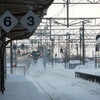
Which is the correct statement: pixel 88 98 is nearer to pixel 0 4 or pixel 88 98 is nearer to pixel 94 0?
pixel 0 4

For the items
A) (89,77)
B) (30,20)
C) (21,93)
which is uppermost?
(30,20)

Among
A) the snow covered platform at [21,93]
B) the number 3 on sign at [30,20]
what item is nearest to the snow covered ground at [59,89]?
the snow covered platform at [21,93]

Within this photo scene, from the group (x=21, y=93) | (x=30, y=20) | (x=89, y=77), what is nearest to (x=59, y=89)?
(x=21, y=93)

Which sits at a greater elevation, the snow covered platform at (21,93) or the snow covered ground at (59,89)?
the snow covered platform at (21,93)

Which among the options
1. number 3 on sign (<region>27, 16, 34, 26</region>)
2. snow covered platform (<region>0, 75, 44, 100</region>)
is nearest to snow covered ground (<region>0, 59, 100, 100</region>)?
snow covered platform (<region>0, 75, 44, 100</region>)

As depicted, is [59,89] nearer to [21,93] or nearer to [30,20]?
[21,93]

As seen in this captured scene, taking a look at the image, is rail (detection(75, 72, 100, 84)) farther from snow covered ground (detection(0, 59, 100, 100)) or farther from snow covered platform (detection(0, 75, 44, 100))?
snow covered platform (detection(0, 75, 44, 100))

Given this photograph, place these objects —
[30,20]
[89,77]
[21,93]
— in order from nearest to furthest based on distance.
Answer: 1. [30,20]
2. [21,93]
3. [89,77]

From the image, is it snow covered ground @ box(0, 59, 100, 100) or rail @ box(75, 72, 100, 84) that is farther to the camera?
rail @ box(75, 72, 100, 84)

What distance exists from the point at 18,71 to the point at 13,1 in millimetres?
37476

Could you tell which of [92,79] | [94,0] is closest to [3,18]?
[94,0]

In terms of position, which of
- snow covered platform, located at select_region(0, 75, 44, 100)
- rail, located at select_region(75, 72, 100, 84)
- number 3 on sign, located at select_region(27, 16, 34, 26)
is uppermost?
number 3 on sign, located at select_region(27, 16, 34, 26)

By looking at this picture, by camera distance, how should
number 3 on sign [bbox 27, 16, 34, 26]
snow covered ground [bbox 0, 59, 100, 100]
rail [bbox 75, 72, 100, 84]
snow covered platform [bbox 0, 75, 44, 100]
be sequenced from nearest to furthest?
number 3 on sign [bbox 27, 16, 34, 26]
snow covered platform [bbox 0, 75, 44, 100]
snow covered ground [bbox 0, 59, 100, 100]
rail [bbox 75, 72, 100, 84]

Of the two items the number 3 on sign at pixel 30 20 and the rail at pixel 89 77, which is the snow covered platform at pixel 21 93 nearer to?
the number 3 on sign at pixel 30 20
